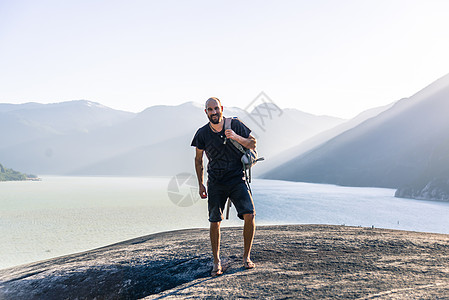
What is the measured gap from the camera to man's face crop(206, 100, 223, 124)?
501 centimetres

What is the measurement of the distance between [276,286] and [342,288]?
2.85ft

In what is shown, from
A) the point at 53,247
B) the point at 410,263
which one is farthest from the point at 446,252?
the point at 53,247

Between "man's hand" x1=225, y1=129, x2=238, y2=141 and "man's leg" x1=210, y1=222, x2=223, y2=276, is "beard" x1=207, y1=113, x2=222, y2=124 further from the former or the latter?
"man's leg" x1=210, y1=222, x2=223, y2=276

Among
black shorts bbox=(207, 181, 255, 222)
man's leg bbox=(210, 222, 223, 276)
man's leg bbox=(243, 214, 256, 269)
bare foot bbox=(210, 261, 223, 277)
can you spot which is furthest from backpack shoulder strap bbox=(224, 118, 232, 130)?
bare foot bbox=(210, 261, 223, 277)

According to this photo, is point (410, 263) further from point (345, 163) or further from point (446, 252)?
point (345, 163)

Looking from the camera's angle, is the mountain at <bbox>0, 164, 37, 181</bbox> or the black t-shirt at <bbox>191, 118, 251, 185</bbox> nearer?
the black t-shirt at <bbox>191, 118, 251, 185</bbox>

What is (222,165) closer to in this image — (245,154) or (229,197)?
(245,154)

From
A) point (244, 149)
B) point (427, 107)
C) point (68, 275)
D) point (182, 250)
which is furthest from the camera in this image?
point (427, 107)

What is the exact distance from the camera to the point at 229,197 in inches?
206

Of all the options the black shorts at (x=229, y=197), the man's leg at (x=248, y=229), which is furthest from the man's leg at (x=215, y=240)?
the man's leg at (x=248, y=229)

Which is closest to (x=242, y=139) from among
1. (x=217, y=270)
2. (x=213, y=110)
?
(x=213, y=110)

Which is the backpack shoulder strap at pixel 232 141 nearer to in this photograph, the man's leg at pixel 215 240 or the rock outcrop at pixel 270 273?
the man's leg at pixel 215 240

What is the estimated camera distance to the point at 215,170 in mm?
5125

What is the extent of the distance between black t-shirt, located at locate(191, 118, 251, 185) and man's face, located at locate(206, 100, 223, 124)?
0.19 meters
